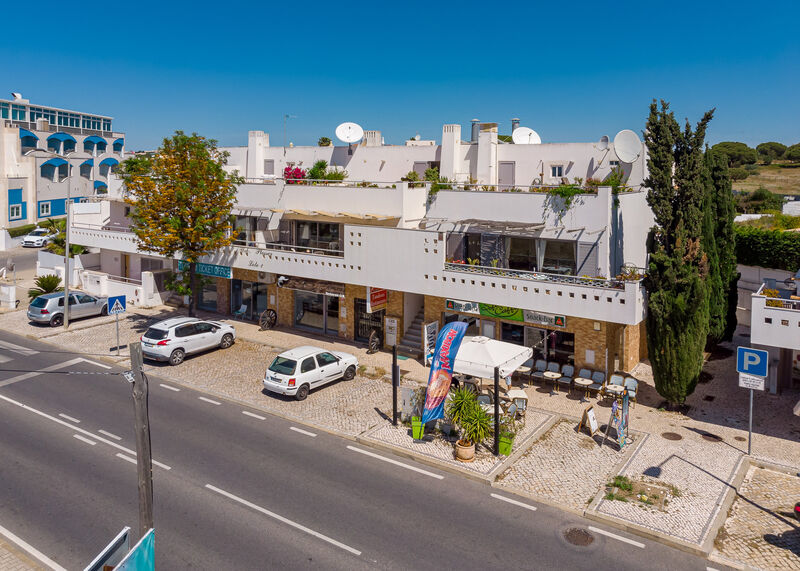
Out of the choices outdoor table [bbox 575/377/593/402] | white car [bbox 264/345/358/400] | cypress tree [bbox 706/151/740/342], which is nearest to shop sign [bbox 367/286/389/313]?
white car [bbox 264/345/358/400]

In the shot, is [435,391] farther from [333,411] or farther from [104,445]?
[104,445]

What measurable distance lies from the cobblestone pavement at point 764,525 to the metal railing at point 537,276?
6.90m

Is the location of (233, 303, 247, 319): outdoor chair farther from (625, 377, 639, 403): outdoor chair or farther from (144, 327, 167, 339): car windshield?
(625, 377, 639, 403): outdoor chair

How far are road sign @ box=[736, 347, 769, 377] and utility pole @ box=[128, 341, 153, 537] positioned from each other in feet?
48.1

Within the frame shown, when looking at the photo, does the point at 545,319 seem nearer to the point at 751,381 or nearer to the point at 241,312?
the point at 751,381

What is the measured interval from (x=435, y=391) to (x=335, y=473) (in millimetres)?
3614

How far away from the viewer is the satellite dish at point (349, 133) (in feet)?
116

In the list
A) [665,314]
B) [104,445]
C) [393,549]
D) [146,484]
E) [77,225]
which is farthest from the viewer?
[77,225]

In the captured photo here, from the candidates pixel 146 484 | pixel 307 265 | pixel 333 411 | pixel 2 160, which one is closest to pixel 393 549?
pixel 146 484

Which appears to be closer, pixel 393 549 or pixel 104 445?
pixel 393 549

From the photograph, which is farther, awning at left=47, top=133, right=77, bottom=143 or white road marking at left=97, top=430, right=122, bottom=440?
awning at left=47, top=133, right=77, bottom=143

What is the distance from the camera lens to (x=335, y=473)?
626 inches

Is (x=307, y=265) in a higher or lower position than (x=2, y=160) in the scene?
lower

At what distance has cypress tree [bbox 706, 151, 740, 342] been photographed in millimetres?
24422
